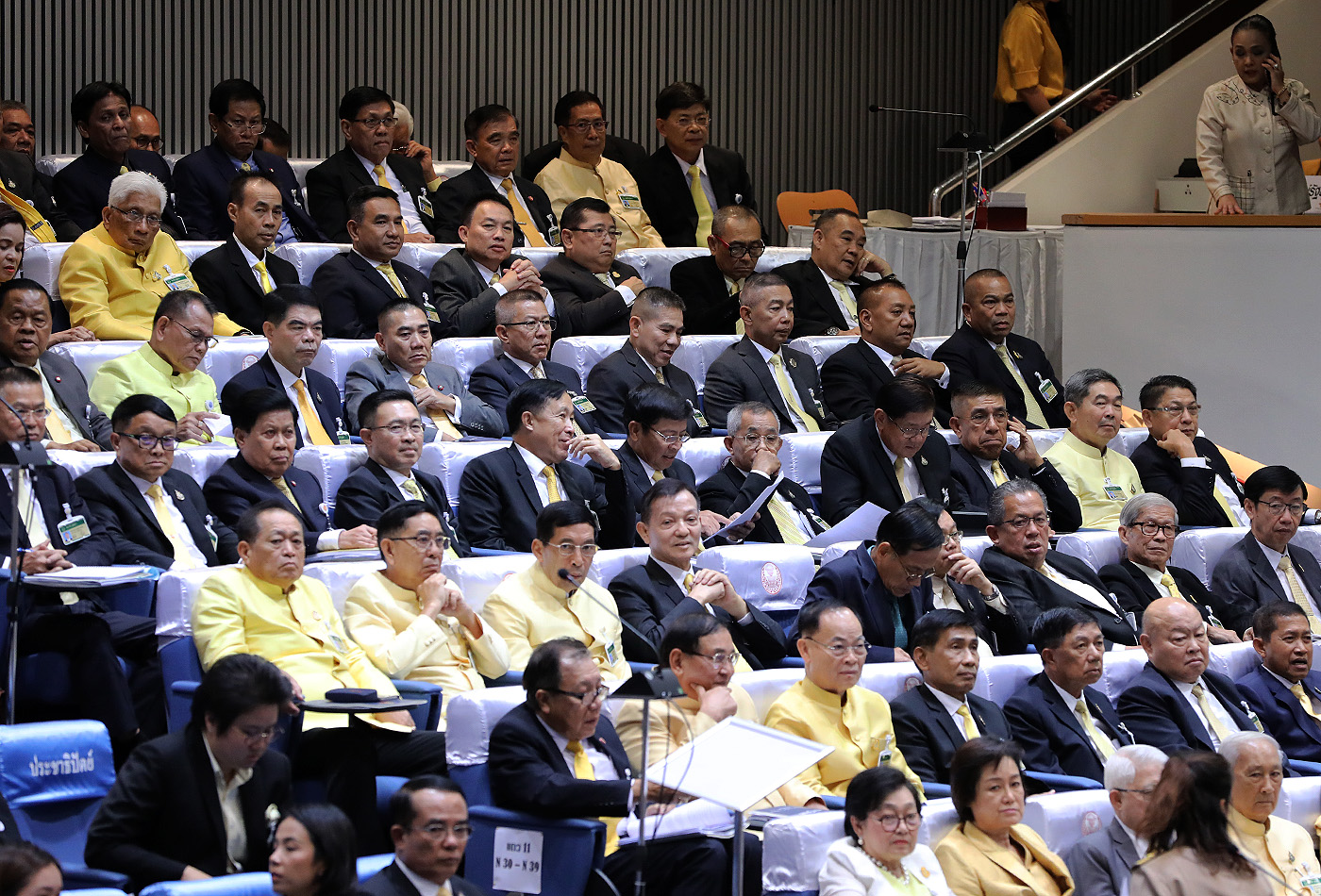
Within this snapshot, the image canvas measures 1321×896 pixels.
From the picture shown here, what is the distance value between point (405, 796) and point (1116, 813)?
165 cm

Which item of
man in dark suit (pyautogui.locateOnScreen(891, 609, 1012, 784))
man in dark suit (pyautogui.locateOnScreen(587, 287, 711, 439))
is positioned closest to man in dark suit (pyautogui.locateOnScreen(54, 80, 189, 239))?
man in dark suit (pyautogui.locateOnScreen(587, 287, 711, 439))

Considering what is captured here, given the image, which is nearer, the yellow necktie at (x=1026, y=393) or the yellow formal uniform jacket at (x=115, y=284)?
the yellow formal uniform jacket at (x=115, y=284)

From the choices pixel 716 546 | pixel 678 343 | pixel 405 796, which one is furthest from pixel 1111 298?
pixel 405 796

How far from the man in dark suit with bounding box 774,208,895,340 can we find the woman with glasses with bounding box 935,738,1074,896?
3.17m

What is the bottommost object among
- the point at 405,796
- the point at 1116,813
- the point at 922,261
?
the point at 1116,813

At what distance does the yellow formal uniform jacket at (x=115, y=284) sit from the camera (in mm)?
5586

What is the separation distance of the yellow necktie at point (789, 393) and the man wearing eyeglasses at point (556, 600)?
1.87 meters

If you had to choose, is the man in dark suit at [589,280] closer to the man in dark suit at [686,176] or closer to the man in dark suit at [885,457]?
the man in dark suit at [686,176]

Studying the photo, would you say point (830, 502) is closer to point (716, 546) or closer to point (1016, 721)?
point (716, 546)

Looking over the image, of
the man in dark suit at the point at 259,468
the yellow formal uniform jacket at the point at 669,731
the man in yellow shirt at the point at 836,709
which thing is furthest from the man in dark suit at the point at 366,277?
the yellow formal uniform jacket at the point at 669,731

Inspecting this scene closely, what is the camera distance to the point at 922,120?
9.75 metres

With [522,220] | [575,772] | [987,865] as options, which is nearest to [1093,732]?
[987,865]

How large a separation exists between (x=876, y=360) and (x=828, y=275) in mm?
761

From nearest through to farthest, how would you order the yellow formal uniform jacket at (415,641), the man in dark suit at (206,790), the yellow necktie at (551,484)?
the man in dark suit at (206,790) → the yellow formal uniform jacket at (415,641) → the yellow necktie at (551,484)
